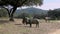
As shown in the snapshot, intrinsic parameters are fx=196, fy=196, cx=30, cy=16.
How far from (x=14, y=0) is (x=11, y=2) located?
3.06 feet

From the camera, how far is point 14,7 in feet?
108

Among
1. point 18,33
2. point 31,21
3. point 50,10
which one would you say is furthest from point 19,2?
point 50,10

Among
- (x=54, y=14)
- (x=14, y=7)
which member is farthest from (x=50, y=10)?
(x=14, y=7)

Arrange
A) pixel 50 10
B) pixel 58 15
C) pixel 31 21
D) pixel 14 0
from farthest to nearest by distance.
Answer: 1. pixel 50 10
2. pixel 58 15
3. pixel 14 0
4. pixel 31 21

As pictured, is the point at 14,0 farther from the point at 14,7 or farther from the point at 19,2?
the point at 14,7

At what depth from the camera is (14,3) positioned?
30.4 meters

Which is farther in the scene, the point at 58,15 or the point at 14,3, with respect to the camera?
the point at 58,15

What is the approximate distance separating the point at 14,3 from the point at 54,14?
15.8 meters

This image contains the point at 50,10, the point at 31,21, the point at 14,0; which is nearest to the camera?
the point at 31,21

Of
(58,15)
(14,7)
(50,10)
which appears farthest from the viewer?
(50,10)

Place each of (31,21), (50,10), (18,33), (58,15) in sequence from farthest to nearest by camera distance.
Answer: (50,10), (58,15), (31,21), (18,33)

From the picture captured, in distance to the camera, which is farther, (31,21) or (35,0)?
(35,0)

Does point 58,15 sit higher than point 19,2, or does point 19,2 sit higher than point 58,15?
point 19,2

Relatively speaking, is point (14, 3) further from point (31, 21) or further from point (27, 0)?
point (31, 21)
